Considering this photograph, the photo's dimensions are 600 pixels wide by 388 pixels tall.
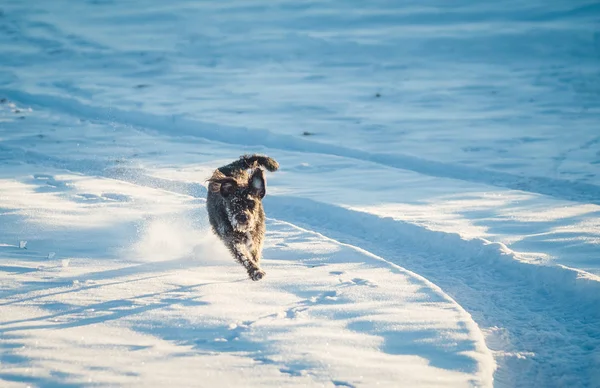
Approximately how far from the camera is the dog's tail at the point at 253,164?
247 inches

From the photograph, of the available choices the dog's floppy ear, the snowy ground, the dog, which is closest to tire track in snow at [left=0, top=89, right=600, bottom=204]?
the snowy ground

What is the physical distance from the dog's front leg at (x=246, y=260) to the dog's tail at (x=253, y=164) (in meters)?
0.83

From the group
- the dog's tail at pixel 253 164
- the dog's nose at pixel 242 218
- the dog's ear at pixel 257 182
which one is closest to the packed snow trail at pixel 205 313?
the dog's nose at pixel 242 218

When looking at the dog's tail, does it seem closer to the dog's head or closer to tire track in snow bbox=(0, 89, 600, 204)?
the dog's head

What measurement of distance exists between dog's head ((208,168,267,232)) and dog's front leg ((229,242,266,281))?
17cm

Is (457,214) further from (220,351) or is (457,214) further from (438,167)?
(220,351)

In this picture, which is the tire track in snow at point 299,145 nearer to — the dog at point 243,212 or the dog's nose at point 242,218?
the dog at point 243,212

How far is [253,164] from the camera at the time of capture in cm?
640

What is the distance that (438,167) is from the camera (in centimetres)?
1041

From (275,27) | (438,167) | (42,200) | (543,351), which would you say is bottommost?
(543,351)

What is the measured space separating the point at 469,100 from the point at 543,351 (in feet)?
34.3

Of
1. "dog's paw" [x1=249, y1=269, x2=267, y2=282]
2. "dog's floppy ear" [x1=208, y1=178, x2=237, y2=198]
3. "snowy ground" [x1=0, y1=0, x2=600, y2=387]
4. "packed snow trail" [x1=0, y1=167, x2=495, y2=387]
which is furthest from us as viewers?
"dog's floppy ear" [x1=208, y1=178, x2=237, y2=198]

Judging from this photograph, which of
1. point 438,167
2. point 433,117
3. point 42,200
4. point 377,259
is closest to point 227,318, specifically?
point 377,259

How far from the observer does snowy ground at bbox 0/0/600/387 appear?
429cm
